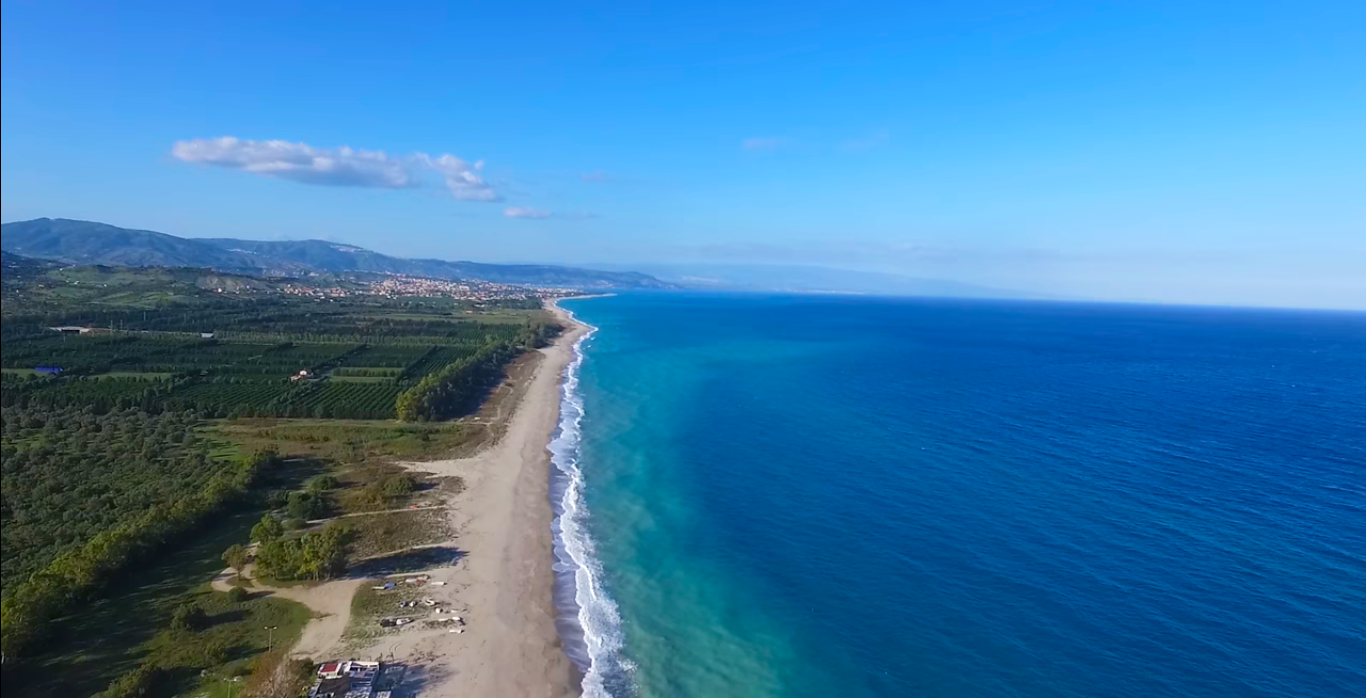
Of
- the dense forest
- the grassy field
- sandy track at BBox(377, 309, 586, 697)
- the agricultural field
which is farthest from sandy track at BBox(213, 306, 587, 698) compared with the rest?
the agricultural field

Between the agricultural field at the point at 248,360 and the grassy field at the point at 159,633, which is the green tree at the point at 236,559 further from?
the agricultural field at the point at 248,360

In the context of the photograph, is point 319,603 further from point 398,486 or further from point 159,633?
point 398,486

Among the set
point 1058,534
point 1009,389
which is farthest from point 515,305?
point 1058,534

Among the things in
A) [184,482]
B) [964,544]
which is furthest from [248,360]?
[964,544]

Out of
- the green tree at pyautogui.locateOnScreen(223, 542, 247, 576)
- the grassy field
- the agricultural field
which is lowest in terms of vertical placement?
the grassy field

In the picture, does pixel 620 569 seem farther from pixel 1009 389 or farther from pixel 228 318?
pixel 228 318

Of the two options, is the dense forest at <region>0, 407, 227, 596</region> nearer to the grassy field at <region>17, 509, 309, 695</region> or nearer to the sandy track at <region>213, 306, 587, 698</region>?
the grassy field at <region>17, 509, 309, 695</region>
